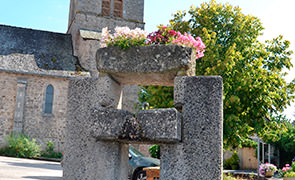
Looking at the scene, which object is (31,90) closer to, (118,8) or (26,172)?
(118,8)

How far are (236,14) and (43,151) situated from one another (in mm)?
12548

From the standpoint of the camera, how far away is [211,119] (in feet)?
10.7

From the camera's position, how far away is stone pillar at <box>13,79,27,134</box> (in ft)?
57.6

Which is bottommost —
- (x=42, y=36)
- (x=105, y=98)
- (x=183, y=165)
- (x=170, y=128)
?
(x=183, y=165)

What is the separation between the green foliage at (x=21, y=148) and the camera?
16.2 metres

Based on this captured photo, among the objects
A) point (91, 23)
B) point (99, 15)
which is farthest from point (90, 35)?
point (99, 15)

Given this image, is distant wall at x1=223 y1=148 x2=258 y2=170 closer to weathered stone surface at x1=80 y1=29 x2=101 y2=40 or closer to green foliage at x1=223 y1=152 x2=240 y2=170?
green foliage at x1=223 y1=152 x2=240 y2=170

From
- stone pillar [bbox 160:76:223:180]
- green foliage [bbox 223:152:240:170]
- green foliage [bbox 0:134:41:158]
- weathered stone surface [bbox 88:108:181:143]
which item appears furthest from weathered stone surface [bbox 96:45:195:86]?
green foliage [bbox 223:152:240:170]

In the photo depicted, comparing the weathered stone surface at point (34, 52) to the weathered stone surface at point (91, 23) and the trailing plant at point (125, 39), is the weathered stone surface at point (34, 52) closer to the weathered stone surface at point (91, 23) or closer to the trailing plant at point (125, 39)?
the weathered stone surface at point (91, 23)

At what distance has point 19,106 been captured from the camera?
17844mm

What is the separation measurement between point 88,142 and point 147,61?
112 cm

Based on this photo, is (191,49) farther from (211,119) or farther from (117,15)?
(117,15)

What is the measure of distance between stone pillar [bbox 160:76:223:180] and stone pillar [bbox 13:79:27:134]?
1606cm

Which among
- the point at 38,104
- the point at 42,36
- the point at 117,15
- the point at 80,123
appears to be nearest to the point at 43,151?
the point at 38,104
